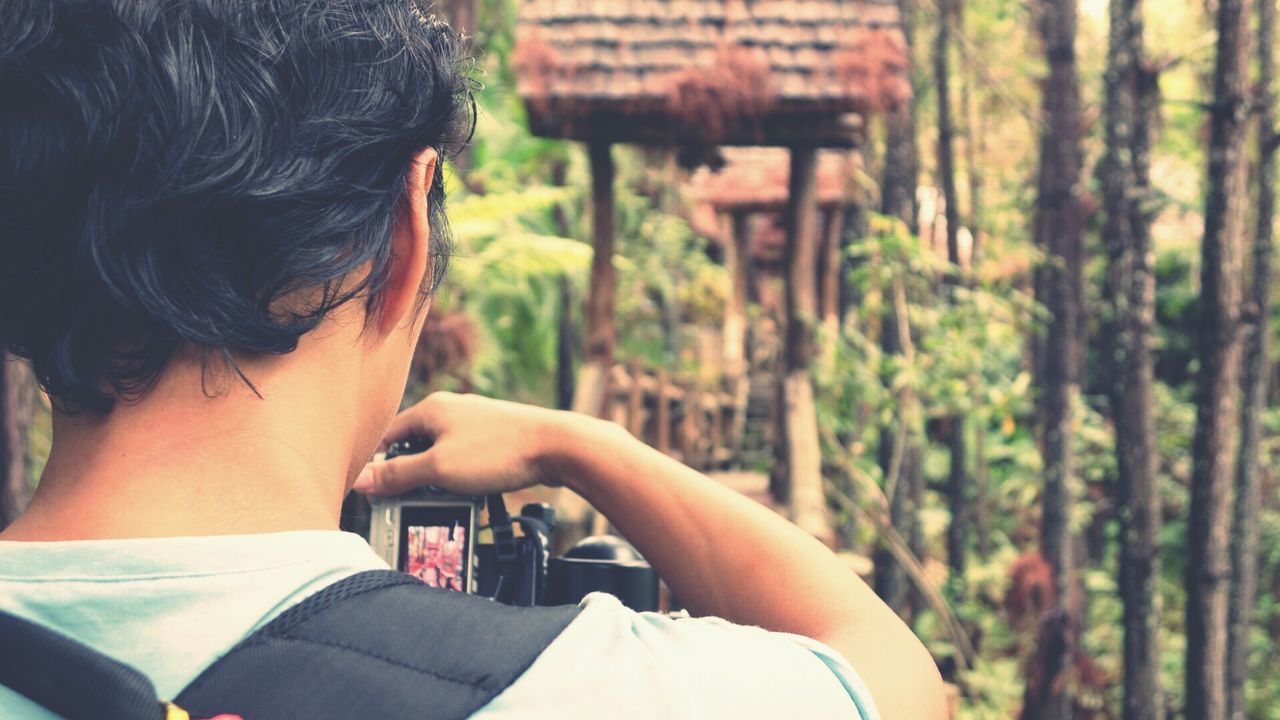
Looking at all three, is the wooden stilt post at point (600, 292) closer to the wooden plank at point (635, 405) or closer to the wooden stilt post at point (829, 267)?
the wooden plank at point (635, 405)

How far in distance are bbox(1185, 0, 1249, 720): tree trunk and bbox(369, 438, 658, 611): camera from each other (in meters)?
4.98

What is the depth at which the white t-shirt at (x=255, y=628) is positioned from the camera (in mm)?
841

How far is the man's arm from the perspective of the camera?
111 centimetres

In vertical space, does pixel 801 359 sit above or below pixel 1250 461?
above

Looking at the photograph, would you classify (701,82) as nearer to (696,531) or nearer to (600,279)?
(600,279)

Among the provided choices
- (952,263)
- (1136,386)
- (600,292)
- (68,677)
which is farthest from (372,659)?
(952,263)

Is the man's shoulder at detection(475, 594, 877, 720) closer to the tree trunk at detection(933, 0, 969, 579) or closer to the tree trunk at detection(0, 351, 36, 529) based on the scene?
the tree trunk at detection(0, 351, 36, 529)

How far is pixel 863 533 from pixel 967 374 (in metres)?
1.91

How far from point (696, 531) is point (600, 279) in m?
5.07

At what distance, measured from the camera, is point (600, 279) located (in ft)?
20.6

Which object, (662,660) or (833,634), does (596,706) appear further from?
(833,634)

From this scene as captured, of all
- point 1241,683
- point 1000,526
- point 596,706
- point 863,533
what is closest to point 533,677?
point 596,706

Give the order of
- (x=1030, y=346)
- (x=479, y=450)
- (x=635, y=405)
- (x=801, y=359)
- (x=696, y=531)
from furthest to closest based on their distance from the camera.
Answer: (x=1030, y=346) < (x=635, y=405) < (x=801, y=359) < (x=479, y=450) < (x=696, y=531)

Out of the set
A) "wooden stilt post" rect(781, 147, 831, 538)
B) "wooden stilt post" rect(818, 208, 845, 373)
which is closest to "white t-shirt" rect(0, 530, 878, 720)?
"wooden stilt post" rect(781, 147, 831, 538)
